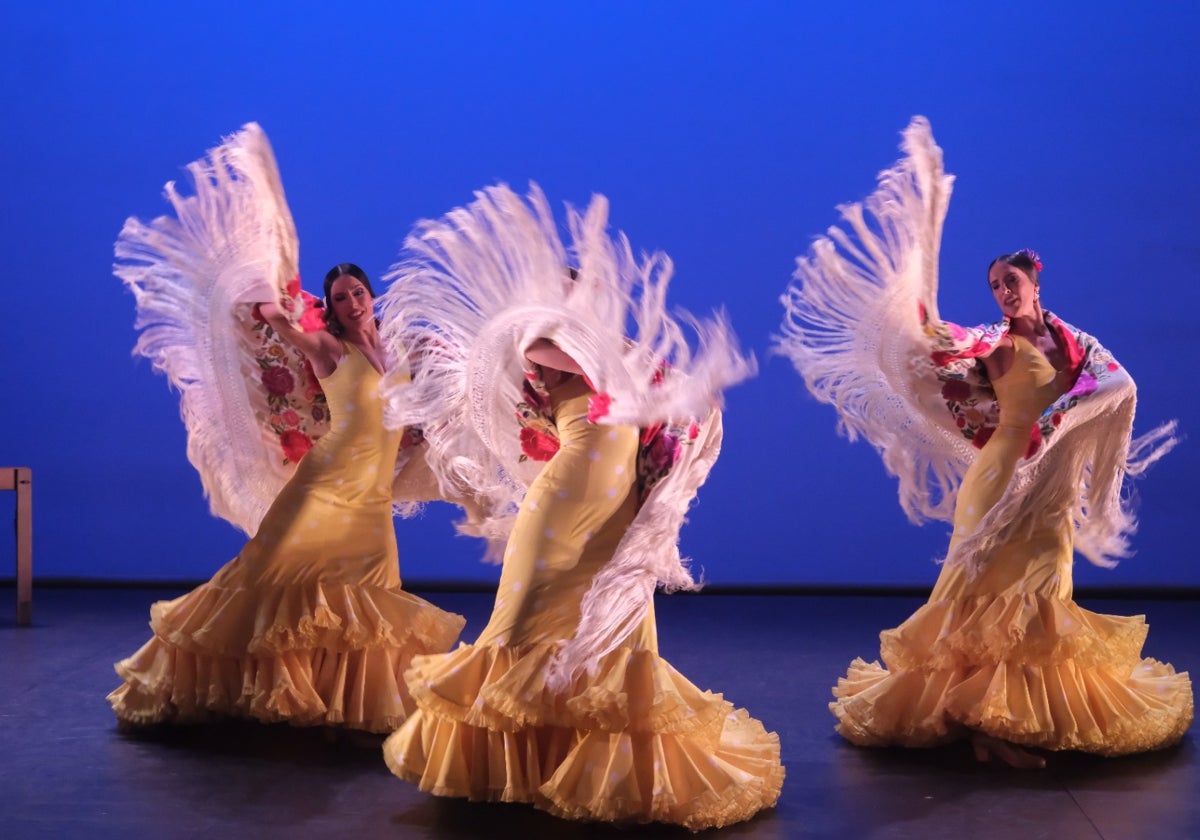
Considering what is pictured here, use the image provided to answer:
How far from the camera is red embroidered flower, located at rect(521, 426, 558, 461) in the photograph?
125 inches

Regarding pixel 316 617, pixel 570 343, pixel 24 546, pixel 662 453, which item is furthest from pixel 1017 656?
pixel 24 546

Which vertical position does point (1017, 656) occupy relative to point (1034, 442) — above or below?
below

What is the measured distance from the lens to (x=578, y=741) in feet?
9.46

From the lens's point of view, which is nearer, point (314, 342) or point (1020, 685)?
point (1020, 685)

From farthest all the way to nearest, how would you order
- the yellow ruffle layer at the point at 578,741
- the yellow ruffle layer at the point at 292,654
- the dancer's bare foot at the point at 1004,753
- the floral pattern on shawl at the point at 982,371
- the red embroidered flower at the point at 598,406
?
the yellow ruffle layer at the point at 292,654 < the floral pattern on shawl at the point at 982,371 < the dancer's bare foot at the point at 1004,753 < the red embroidered flower at the point at 598,406 < the yellow ruffle layer at the point at 578,741

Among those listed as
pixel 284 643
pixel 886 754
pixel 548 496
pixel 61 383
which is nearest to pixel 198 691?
pixel 284 643

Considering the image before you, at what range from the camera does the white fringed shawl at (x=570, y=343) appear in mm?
2850

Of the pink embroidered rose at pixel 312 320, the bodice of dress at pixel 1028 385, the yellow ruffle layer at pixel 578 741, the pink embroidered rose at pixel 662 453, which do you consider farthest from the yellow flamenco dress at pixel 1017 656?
the pink embroidered rose at pixel 312 320

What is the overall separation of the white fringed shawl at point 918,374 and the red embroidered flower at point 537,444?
0.82 metres

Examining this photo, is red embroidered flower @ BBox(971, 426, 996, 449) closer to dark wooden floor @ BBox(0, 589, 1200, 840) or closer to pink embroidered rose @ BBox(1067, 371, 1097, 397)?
pink embroidered rose @ BBox(1067, 371, 1097, 397)

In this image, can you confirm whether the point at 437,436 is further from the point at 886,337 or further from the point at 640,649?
the point at 886,337

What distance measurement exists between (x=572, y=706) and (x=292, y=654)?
1.24 metres

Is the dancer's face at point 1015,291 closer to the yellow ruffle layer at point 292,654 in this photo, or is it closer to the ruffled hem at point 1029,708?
the ruffled hem at point 1029,708

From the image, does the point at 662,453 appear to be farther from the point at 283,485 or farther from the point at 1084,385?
the point at 283,485
